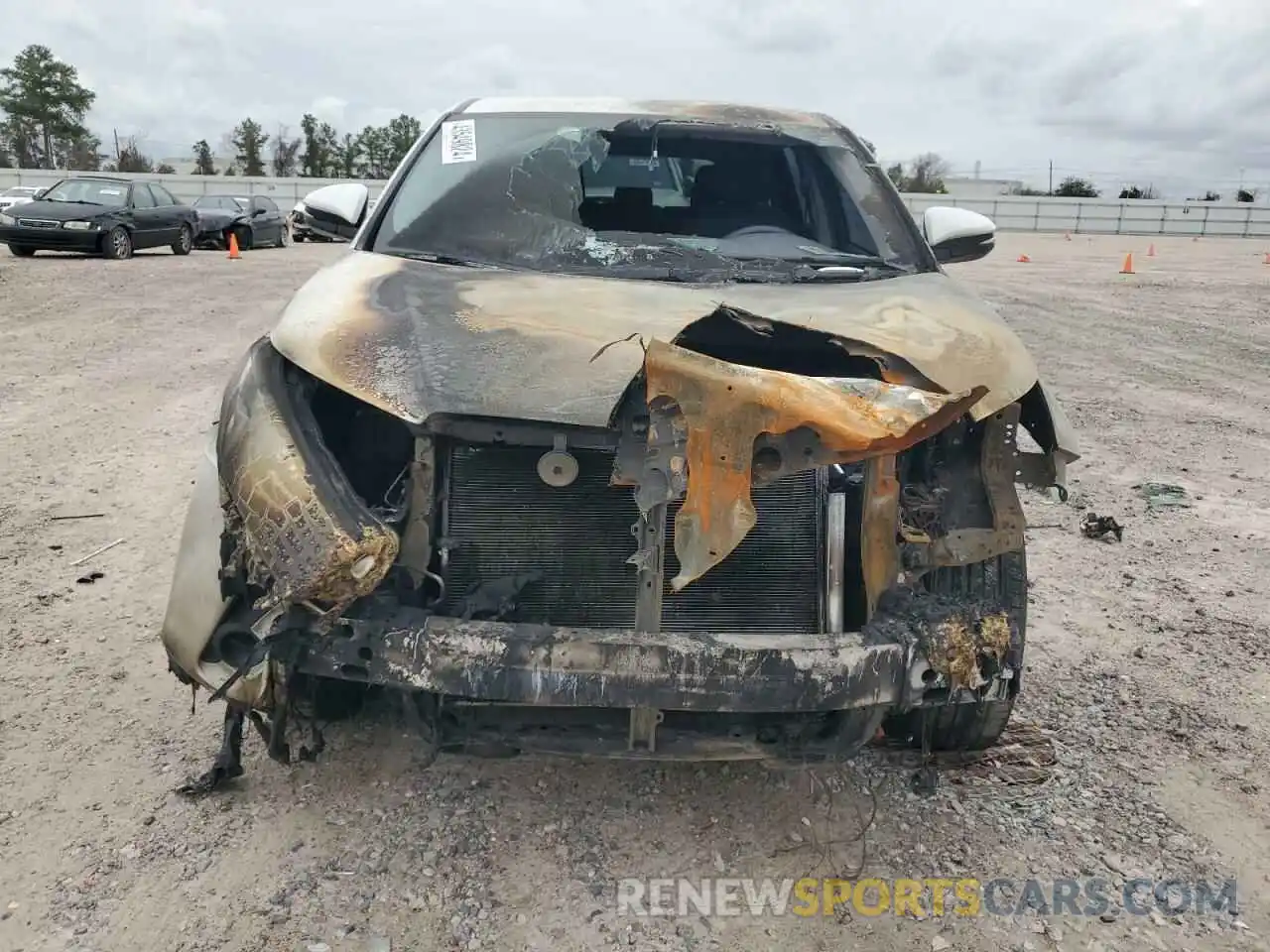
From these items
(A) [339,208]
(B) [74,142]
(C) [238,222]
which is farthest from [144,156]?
(A) [339,208]

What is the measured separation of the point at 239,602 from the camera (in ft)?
7.39

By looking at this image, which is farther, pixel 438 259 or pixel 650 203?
pixel 650 203

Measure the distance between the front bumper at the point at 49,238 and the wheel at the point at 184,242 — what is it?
207 centimetres

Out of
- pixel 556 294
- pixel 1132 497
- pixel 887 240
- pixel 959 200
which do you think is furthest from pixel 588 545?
pixel 959 200

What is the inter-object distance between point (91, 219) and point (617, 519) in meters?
14.8

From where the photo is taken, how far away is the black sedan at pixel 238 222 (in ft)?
60.8

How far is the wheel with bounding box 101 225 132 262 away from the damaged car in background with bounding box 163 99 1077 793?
14.0 m

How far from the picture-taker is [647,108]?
149 inches

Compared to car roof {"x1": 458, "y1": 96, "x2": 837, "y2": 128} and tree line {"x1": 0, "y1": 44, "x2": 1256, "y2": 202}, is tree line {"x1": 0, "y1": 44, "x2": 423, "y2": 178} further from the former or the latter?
car roof {"x1": 458, "y1": 96, "x2": 837, "y2": 128}

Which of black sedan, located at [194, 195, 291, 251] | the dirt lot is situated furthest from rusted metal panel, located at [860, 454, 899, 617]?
black sedan, located at [194, 195, 291, 251]

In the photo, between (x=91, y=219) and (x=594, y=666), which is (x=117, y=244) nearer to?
(x=91, y=219)

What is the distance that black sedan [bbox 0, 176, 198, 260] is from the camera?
14.1m

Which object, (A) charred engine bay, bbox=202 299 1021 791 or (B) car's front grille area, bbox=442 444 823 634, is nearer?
(A) charred engine bay, bbox=202 299 1021 791

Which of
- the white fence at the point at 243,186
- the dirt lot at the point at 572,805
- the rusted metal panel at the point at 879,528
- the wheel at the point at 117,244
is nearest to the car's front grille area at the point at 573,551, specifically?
the rusted metal panel at the point at 879,528
